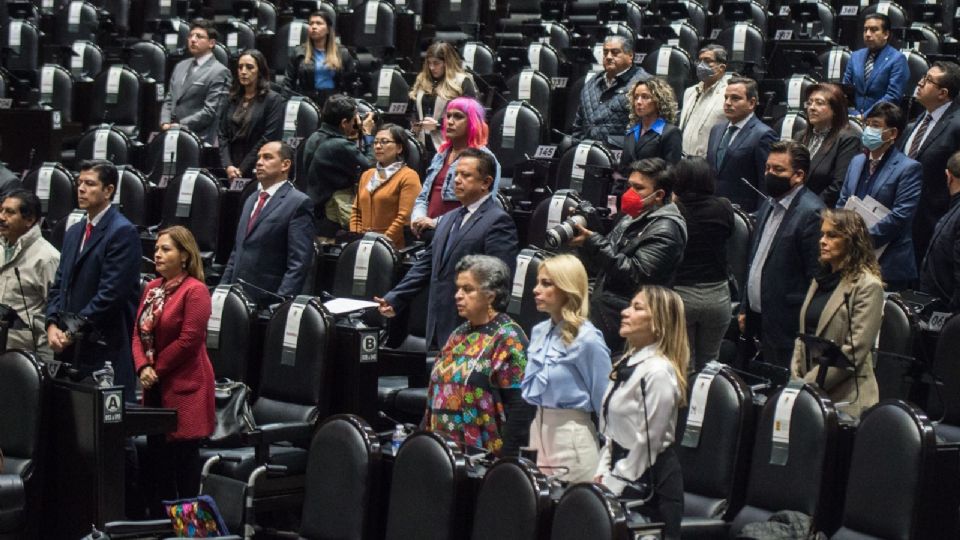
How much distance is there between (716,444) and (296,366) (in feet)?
6.09

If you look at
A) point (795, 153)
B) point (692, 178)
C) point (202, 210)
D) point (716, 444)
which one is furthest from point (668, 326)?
point (202, 210)

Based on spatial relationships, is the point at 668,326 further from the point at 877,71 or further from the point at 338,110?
the point at 877,71

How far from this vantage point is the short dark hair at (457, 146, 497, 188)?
6.22 metres

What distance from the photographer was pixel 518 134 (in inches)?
347

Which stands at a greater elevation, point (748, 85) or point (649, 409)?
point (748, 85)

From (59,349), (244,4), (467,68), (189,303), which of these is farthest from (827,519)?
(244,4)

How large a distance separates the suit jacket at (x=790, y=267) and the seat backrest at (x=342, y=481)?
163cm

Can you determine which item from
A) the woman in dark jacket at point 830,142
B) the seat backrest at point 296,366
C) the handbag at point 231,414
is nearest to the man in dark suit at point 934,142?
the woman in dark jacket at point 830,142

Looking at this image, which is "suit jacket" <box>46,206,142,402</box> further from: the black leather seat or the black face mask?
the black face mask

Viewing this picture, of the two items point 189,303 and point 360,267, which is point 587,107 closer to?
point 360,267

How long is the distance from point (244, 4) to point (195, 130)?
108 inches

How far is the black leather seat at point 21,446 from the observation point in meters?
5.86

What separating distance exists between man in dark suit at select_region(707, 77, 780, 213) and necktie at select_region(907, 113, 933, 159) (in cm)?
59

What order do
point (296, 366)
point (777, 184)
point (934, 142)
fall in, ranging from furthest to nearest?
point (934, 142) < point (296, 366) < point (777, 184)
